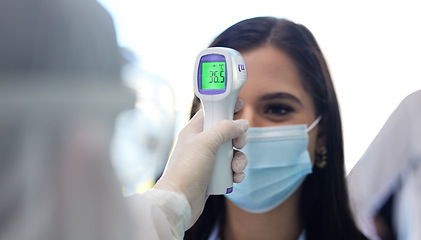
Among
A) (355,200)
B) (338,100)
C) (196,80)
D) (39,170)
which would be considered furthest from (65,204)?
(355,200)

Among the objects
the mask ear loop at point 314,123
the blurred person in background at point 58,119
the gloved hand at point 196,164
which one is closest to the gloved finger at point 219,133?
the gloved hand at point 196,164

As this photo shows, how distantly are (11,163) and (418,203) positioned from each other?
1.27m

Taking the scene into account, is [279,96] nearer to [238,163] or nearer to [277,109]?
[277,109]

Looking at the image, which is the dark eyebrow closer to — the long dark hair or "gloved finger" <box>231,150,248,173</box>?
the long dark hair

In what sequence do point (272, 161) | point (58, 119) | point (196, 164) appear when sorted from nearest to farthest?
point (58, 119), point (196, 164), point (272, 161)

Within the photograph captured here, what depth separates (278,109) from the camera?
116 cm

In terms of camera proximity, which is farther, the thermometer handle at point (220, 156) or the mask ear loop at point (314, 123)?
the mask ear loop at point (314, 123)

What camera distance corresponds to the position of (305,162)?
A: 44.8 inches

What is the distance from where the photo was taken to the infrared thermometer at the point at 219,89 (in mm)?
764

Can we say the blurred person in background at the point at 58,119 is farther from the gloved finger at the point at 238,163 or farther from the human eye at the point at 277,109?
the human eye at the point at 277,109

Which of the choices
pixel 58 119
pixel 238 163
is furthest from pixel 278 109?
pixel 58 119

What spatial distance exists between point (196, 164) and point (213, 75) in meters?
0.18

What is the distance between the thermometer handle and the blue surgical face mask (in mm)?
340

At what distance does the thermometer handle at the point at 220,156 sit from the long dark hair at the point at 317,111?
434mm
